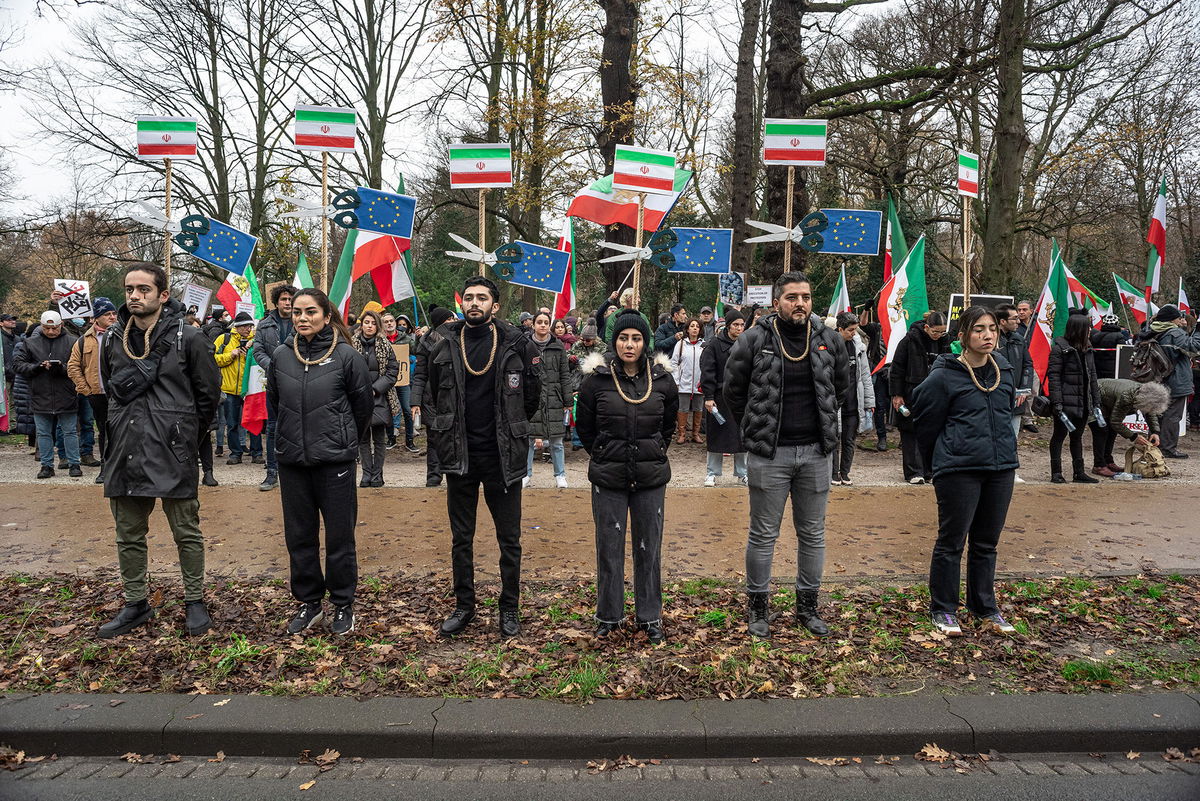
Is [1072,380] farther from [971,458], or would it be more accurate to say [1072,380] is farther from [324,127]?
[324,127]

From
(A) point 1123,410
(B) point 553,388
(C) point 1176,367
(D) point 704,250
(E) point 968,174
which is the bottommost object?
(A) point 1123,410

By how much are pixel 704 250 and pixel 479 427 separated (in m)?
5.18

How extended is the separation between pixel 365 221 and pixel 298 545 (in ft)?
18.4

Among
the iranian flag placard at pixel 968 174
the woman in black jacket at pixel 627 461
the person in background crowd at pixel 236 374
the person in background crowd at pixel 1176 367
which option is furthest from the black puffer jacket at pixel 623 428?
the person in background crowd at pixel 1176 367

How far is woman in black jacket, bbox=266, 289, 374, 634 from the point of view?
504 centimetres

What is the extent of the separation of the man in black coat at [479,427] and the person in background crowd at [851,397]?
550 centimetres

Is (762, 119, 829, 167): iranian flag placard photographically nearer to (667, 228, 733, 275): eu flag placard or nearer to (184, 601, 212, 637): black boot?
(667, 228, 733, 275): eu flag placard

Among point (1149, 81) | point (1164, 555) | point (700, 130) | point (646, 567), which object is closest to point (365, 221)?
point (646, 567)

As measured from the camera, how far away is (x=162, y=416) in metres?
5.08

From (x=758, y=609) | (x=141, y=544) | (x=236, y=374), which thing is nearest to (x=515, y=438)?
(x=758, y=609)

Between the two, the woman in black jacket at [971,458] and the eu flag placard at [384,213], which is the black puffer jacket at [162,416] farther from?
the eu flag placard at [384,213]

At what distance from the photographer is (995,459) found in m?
5.13

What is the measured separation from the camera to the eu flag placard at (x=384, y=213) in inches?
385

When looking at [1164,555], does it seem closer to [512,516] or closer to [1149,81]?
[512,516]
